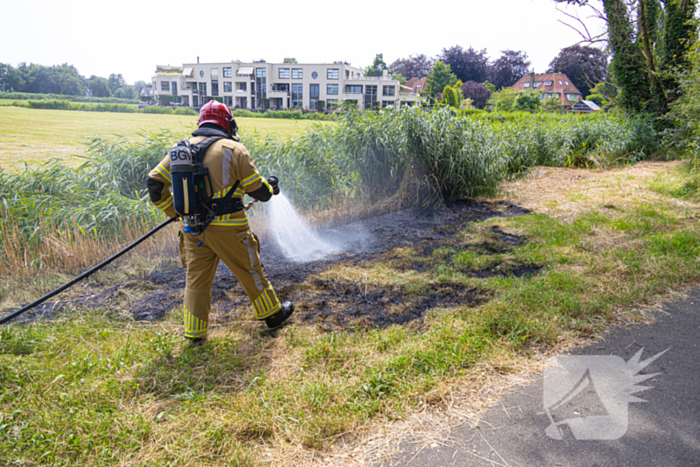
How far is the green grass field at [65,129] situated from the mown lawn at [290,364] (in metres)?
4.30

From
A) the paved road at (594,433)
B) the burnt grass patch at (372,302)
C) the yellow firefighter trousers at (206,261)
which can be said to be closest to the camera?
the paved road at (594,433)

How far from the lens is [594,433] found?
88.2 inches

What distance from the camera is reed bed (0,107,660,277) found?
583cm

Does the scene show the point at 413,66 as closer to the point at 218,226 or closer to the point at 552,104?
the point at 552,104

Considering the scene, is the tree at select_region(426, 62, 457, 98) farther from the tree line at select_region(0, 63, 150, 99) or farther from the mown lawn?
the mown lawn

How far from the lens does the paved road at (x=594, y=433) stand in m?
2.07

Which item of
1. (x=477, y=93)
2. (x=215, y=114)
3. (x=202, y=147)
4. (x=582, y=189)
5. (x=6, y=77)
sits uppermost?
(x=477, y=93)

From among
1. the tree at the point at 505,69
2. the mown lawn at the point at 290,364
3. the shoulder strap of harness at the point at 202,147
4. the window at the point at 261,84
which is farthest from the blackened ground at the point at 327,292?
the tree at the point at 505,69

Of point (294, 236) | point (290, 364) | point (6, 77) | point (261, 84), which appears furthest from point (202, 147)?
point (261, 84)

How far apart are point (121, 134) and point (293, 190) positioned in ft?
11.6

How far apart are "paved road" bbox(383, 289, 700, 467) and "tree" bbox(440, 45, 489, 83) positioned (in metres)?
68.4

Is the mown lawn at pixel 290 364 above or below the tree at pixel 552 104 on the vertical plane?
below

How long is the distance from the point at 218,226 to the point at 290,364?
1.15 m

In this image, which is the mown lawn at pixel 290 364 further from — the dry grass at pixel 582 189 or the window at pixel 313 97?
the window at pixel 313 97
